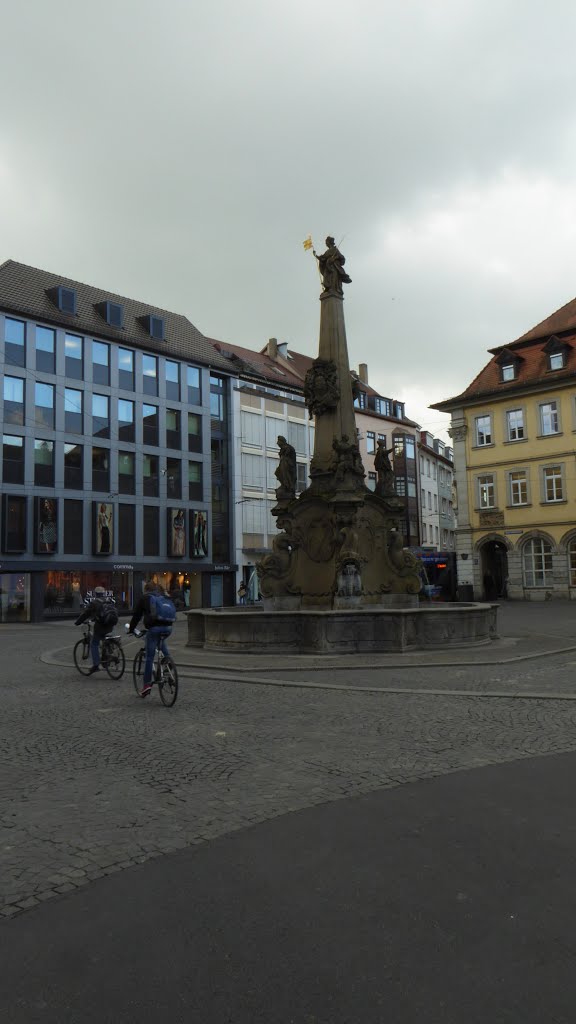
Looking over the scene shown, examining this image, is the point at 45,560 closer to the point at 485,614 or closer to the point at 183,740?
the point at 485,614

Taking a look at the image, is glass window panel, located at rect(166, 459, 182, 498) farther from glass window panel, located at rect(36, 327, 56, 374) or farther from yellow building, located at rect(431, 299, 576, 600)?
yellow building, located at rect(431, 299, 576, 600)

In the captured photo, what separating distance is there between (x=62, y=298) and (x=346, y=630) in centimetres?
3360

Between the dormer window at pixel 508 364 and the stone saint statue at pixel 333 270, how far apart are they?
27363 millimetres

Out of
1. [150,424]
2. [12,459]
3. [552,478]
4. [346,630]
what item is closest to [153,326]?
[150,424]

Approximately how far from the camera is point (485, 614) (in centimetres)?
1756

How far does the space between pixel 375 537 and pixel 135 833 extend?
14.6m

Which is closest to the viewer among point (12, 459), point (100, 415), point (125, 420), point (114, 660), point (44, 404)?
point (114, 660)

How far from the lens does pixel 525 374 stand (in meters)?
44.9

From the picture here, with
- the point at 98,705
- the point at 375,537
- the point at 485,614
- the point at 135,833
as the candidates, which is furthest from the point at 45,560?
the point at 135,833

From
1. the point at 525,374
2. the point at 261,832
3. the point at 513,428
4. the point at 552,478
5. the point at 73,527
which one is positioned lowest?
the point at 261,832

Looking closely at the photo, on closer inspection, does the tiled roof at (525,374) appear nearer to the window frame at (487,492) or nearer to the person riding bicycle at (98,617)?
the window frame at (487,492)

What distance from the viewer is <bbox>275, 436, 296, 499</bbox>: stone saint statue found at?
64.5ft

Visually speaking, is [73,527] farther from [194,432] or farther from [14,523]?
[194,432]

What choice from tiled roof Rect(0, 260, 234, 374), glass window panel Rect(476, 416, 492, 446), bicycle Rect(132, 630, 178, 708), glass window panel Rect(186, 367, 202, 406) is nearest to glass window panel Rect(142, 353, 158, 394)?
tiled roof Rect(0, 260, 234, 374)
